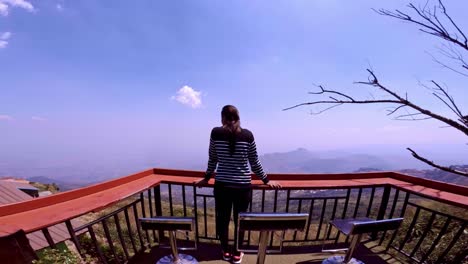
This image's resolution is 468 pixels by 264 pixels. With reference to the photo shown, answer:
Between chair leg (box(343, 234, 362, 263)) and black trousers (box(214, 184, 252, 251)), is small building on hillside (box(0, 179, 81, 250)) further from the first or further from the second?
chair leg (box(343, 234, 362, 263))

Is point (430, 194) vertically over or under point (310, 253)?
over

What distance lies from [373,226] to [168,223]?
216 cm

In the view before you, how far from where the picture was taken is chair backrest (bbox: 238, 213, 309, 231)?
2.58 meters

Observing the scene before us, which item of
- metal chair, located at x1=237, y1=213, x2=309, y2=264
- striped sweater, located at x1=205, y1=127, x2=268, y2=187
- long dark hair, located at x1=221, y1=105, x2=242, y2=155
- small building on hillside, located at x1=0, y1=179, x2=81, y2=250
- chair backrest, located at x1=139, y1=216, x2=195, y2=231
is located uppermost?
long dark hair, located at x1=221, y1=105, x2=242, y2=155

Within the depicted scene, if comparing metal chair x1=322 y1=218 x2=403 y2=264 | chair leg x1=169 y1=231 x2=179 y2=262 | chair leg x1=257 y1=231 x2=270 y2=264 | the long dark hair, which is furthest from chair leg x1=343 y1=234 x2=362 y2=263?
chair leg x1=169 y1=231 x2=179 y2=262

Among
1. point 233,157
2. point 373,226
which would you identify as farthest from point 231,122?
Answer: point 373,226

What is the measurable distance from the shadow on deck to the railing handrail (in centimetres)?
107

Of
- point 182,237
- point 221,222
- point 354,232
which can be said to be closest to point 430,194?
point 354,232

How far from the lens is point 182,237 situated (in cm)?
505

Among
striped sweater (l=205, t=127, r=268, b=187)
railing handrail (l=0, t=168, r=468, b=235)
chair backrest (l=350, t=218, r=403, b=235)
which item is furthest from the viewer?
striped sweater (l=205, t=127, r=268, b=187)

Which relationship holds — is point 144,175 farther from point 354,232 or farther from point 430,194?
point 430,194

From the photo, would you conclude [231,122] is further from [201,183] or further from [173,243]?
[173,243]

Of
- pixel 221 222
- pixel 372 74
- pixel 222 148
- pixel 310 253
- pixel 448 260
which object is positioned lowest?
pixel 448 260

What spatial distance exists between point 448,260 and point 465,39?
4453mm
